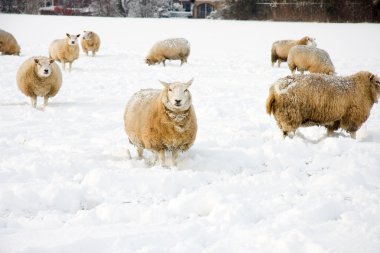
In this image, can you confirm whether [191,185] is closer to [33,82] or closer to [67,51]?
[33,82]

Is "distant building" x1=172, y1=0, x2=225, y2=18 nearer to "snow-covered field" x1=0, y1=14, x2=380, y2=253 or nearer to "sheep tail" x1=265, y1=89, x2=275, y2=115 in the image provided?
"snow-covered field" x1=0, y1=14, x2=380, y2=253

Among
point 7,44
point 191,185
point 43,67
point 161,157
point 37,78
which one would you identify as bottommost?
point 191,185

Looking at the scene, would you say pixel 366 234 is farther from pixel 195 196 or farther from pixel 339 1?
pixel 339 1

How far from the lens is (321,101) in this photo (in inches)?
289

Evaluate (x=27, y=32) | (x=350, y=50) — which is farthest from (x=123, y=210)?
(x=27, y=32)

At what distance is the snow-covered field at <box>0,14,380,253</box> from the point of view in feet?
12.3

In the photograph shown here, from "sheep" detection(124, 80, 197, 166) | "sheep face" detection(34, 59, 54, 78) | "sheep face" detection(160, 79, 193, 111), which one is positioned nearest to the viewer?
"sheep face" detection(160, 79, 193, 111)

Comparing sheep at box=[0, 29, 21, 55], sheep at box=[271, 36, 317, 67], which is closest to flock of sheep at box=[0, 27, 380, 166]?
sheep at box=[271, 36, 317, 67]

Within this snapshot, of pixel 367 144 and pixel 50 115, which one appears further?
pixel 50 115

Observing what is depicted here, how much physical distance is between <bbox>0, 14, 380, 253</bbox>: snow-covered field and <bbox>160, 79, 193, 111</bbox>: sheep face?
0.81 metres

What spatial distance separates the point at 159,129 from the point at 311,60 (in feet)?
31.8

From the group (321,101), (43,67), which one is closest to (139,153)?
(321,101)

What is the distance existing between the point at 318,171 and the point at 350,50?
2048cm

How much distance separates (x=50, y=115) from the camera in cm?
935
